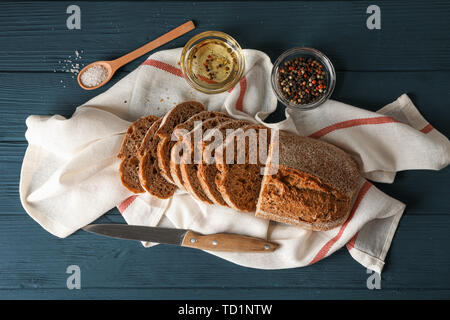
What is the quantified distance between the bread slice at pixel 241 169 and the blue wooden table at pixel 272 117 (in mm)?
361

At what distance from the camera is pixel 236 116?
2047 millimetres

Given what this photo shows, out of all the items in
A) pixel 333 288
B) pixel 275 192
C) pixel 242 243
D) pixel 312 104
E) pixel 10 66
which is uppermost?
pixel 10 66

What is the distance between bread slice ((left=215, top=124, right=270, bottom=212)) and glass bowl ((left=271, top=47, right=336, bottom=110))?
0.77 ft

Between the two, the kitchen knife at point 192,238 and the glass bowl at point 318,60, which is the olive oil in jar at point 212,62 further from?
the kitchen knife at point 192,238

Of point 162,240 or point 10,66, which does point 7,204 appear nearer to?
point 10,66

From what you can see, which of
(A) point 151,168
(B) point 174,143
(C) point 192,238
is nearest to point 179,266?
(C) point 192,238

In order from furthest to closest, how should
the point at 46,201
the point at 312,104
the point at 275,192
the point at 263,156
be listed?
the point at 46,201, the point at 312,104, the point at 263,156, the point at 275,192

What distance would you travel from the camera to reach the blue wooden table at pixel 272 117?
7.03 feet

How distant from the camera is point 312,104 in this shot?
6.53ft

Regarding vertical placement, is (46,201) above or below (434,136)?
below

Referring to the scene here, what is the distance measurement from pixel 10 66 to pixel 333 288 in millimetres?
2385

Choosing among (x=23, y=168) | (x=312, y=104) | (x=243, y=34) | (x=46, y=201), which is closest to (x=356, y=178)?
(x=312, y=104)

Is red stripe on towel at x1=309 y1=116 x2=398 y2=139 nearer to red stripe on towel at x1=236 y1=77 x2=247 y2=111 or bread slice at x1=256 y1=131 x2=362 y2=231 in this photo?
bread slice at x1=256 y1=131 x2=362 y2=231

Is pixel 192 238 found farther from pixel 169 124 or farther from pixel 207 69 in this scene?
pixel 207 69
